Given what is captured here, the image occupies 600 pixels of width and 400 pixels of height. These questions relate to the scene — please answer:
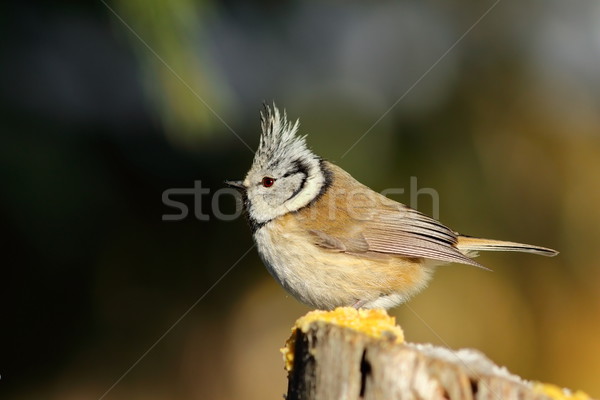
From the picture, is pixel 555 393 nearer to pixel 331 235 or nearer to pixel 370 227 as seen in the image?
pixel 331 235

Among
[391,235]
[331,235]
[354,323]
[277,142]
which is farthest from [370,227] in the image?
[354,323]

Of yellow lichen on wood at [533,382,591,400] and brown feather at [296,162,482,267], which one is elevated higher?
brown feather at [296,162,482,267]

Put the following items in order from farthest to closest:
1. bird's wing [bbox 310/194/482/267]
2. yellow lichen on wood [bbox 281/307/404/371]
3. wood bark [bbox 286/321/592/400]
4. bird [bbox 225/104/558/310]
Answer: bird's wing [bbox 310/194/482/267] → bird [bbox 225/104/558/310] → yellow lichen on wood [bbox 281/307/404/371] → wood bark [bbox 286/321/592/400]

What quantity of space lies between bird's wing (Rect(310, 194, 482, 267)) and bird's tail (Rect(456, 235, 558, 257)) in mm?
112

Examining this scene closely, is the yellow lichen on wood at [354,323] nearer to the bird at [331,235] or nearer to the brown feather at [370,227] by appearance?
the bird at [331,235]

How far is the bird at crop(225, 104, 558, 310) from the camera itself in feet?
12.8

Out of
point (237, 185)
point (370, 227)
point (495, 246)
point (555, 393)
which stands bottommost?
point (555, 393)

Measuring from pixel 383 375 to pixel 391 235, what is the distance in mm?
2356

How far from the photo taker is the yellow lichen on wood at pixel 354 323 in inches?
85.7

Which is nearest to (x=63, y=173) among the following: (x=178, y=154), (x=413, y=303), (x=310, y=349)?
(x=178, y=154)

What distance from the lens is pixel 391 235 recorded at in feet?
13.8

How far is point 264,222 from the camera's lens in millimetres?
4184

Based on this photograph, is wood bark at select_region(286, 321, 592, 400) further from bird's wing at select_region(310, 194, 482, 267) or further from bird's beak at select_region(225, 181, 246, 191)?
bird's beak at select_region(225, 181, 246, 191)

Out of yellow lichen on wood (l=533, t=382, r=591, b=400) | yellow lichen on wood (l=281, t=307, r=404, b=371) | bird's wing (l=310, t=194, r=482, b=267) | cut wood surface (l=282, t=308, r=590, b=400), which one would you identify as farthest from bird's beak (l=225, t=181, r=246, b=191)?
yellow lichen on wood (l=533, t=382, r=591, b=400)
